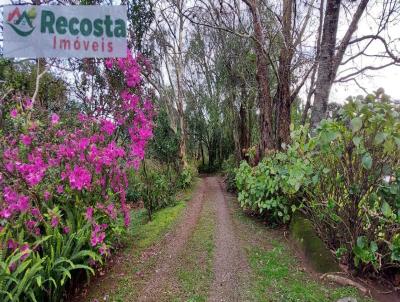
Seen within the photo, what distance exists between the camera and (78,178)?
3.03 meters

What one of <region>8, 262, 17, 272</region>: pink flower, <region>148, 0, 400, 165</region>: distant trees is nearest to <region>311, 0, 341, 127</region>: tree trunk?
<region>148, 0, 400, 165</region>: distant trees

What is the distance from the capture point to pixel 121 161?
3.80m

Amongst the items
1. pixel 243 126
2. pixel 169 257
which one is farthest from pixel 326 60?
pixel 243 126

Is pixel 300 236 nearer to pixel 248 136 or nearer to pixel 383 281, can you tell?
pixel 383 281

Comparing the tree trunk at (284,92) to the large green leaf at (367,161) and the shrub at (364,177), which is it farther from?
the large green leaf at (367,161)

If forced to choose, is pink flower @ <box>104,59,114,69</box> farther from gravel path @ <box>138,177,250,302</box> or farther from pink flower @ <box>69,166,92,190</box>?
gravel path @ <box>138,177,250,302</box>

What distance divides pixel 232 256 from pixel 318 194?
1.21 meters

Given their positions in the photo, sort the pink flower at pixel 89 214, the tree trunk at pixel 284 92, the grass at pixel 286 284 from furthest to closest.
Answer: the tree trunk at pixel 284 92
the pink flower at pixel 89 214
the grass at pixel 286 284

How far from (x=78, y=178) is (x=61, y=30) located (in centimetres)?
136

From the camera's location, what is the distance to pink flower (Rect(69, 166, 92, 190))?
302 centimetres

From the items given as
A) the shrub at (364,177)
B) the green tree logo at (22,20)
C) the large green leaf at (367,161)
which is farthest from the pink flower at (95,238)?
the large green leaf at (367,161)

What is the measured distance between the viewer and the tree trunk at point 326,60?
13.8ft

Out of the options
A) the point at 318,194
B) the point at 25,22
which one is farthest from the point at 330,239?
the point at 25,22

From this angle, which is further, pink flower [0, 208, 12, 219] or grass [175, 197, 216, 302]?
grass [175, 197, 216, 302]
